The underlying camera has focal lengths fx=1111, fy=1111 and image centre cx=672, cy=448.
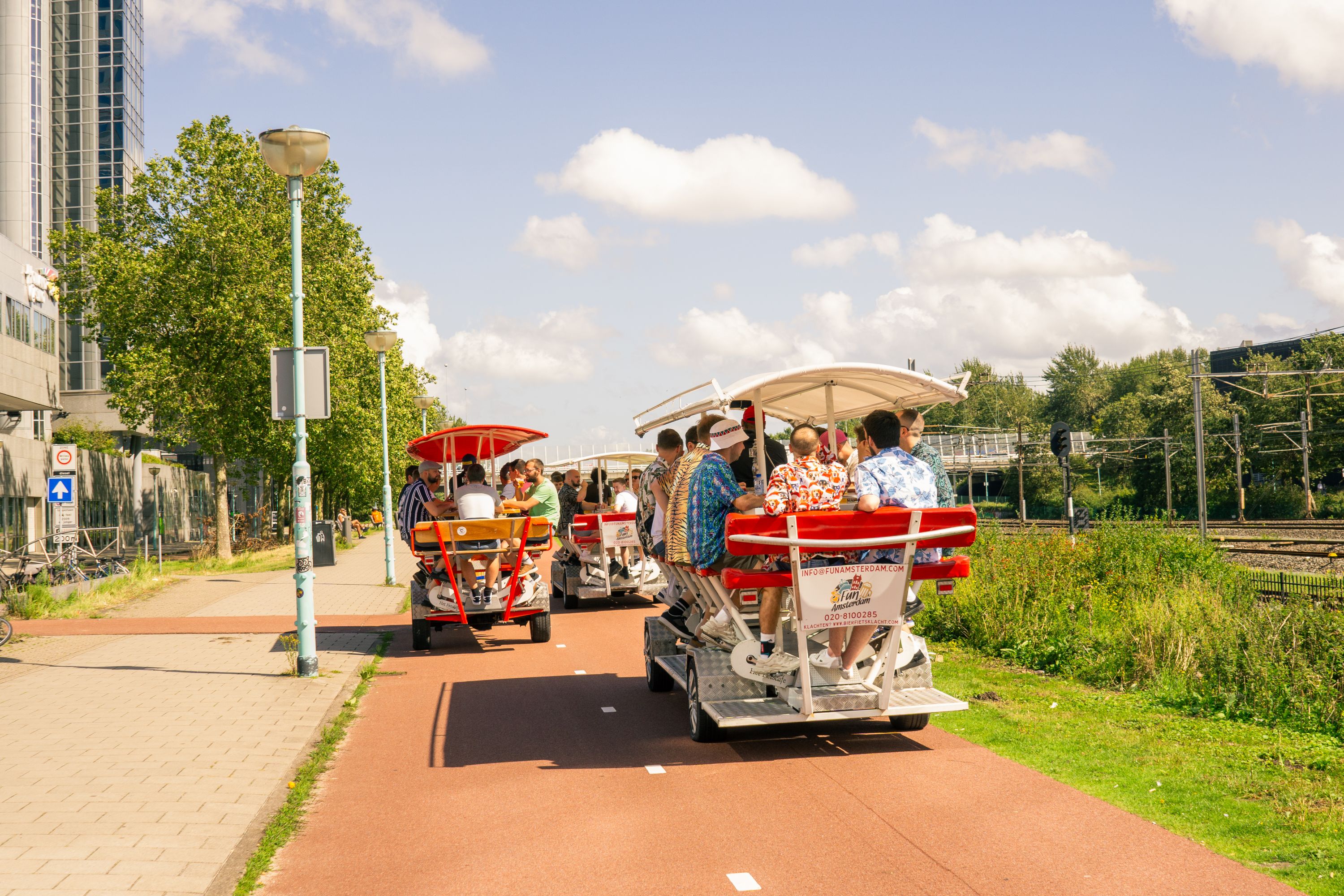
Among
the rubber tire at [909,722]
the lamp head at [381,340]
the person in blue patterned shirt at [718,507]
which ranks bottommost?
the rubber tire at [909,722]

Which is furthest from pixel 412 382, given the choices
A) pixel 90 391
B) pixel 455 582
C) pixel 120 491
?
pixel 455 582

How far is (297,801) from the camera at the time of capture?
267 inches

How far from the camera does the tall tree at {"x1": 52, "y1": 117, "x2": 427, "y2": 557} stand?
2908 centimetres

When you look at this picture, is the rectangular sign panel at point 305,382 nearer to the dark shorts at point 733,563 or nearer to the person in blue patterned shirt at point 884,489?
the dark shorts at point 733,563

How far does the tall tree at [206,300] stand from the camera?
95.4 feet

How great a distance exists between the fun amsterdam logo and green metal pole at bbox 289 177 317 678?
614 centimetres

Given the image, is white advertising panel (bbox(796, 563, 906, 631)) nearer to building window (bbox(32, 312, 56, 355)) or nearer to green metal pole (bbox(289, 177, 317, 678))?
green metal pole (bbox(289, 177, 317, 678))

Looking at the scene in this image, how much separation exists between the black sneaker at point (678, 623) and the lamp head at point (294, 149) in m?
5.81

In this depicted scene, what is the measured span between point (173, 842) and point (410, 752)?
246 cm

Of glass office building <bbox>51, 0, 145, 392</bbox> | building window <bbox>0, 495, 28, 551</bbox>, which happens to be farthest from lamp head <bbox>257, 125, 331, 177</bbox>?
glass office building <bbox>51, 0, 145, 392</bbox>

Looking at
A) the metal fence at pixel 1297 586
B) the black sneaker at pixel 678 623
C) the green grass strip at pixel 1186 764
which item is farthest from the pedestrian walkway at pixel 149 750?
the metal fence at pixel 1297 586

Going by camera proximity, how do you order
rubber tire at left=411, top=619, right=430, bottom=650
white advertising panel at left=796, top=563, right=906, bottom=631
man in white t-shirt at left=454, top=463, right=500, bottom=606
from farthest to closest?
rubber tire at left=411, top=619, right=430, bottom=650, man in white t-shirt at left=454, top=463, right=500, bottom=606, white advertising panel at left=796, top=563, right=906, bottom=631

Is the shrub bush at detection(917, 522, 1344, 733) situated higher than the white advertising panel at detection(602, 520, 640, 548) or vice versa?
the white advertising panel at detection(602, 520, 640, 548)

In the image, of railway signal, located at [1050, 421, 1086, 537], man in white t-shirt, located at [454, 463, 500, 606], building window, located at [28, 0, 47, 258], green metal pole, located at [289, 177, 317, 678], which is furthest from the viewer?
building window, located at [28, 0, 47, 258]
